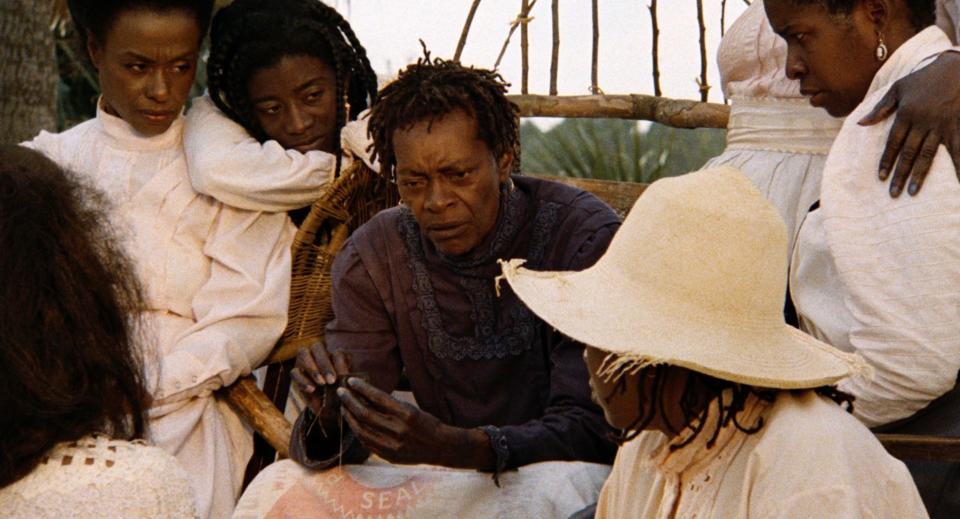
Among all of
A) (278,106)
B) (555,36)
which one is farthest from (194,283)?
(555,36)

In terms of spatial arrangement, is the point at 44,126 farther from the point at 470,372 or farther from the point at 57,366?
the point at 57,366

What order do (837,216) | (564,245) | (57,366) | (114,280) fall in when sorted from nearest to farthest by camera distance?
1. (57,366)
2. (114,280)
3. (837,216)
4. (564,245)

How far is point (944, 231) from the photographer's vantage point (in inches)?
106

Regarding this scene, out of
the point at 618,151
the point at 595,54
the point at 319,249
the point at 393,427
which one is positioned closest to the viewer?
the point at 393,427

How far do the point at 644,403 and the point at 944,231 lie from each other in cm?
95

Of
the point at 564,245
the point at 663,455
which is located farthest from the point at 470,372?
the point at 663,455

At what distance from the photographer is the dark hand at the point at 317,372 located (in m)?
3.10

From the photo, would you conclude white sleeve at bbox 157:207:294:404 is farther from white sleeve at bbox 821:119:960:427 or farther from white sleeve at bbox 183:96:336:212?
white sleeve at bbox 821:119:960:427

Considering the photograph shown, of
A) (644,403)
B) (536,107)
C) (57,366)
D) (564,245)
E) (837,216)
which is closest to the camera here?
(57,366)

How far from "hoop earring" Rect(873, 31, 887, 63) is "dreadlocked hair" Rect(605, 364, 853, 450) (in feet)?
4.15

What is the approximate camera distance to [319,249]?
161 inches

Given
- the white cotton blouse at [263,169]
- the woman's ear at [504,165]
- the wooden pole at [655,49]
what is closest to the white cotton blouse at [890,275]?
the woman's ear at [504,165]

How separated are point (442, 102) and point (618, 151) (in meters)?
5.37

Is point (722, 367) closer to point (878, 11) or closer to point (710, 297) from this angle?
point (710, 297)
